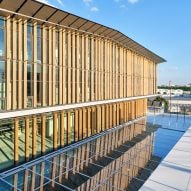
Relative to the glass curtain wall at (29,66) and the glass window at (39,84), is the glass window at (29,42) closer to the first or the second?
the glass curtain wall at (29,66)

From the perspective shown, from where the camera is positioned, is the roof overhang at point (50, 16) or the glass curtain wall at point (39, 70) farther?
the glass curtain wall at point (39, 70)

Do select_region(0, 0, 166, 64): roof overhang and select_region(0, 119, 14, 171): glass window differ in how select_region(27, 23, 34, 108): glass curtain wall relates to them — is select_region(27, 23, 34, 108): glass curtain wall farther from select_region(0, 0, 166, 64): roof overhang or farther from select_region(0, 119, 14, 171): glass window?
select_region(0, 119, 14, 171): glass window

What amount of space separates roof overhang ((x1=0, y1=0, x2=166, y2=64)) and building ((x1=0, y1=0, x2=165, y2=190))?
5 centimetres

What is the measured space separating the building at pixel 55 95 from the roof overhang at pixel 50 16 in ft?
0.16

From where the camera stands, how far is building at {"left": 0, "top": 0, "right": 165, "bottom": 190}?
1350cm

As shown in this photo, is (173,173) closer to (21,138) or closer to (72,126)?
(72,126)

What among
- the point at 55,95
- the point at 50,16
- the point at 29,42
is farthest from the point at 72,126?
the point at 50,16

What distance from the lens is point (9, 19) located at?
45.0 ft

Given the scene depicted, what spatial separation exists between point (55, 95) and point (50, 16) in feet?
16.7

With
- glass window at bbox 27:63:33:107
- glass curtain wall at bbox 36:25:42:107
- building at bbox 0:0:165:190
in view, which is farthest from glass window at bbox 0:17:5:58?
glass curtain wall at bbox 36:25:42:107

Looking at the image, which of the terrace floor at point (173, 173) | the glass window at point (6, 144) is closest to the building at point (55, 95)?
the glass window at point (6, 144)

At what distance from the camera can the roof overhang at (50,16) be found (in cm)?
1338

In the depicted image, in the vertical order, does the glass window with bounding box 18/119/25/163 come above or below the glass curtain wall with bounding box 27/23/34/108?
below

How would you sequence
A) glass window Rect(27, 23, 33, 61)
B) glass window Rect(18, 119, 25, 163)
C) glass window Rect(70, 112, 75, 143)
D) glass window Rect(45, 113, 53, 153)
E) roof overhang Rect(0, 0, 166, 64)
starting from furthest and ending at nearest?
1. glass window Rect(70, 112, 75, 143)
2. glass window Rect(45, 113, 53, 153)
3. glass window Rect(27, 23, 33, 61)
4. glass window Rect(18, 119, 25, 163)
5. roof overhang Rect(0, 0, 166, 64)
